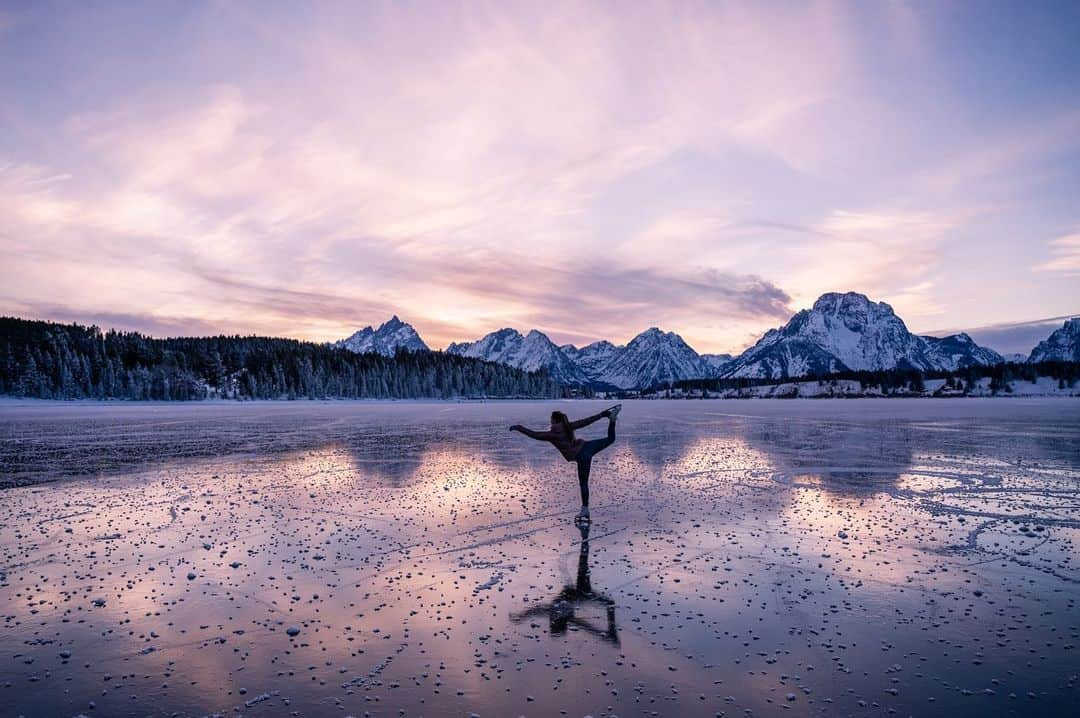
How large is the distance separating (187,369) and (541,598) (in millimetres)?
175610

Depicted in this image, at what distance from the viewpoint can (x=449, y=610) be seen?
26.0 feet

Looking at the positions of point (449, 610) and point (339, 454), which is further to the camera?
point (339, 454)

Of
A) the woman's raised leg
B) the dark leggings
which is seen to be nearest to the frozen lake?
the woman's raised leg

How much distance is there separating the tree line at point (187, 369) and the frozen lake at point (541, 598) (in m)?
143

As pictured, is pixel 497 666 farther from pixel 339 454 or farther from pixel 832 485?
pixel 339 454

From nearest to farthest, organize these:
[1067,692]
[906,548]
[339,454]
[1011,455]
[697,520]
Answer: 1. [1067,692]
2. [906,548]
3. [697,520]
4. [1011,455]
5. [339,454]

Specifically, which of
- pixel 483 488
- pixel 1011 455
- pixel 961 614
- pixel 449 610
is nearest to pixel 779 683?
pixel 961 614

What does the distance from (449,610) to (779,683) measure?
4.08 meters

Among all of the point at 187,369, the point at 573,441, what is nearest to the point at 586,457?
the point at 573,441

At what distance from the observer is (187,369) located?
15762cm

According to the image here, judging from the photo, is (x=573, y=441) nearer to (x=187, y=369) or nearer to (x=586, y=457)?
(x=586, y=457)

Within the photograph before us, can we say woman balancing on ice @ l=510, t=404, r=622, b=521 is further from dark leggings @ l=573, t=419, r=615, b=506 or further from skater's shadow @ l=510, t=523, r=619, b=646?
skater's shadow @ l=510, t=523, r=619, b=646

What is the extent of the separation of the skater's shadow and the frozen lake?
0.04m

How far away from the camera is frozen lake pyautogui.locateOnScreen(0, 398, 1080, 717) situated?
5.84m
